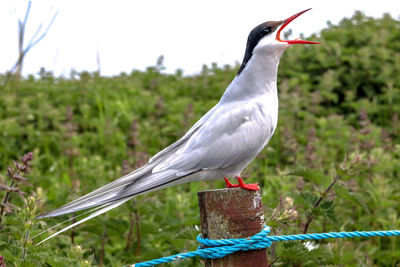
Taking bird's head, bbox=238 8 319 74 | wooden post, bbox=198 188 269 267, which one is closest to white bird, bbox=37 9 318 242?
bird's head, bbox=238 8 319 74

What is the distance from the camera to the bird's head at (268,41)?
10.0 feet

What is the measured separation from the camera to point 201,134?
2.81 meters

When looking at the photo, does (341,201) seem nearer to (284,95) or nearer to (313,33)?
(284,95)

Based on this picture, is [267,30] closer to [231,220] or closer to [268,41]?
[268,41]

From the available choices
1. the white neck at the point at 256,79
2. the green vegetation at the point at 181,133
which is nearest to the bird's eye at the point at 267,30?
the white neck at the point at 256,79

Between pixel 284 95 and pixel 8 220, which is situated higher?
pixel 284 95

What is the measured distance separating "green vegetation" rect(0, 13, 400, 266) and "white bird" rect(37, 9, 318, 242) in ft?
1.12

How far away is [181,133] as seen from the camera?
673 centimetres

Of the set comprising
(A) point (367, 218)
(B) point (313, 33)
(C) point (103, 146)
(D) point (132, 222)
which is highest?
(B) point (313, 33)

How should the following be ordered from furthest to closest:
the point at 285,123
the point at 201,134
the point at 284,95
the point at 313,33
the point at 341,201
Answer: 1. the point at 313,33
2. the point at 284,95
3. the point at 285,123
4. the point at 341,201
5. the point at 201,134

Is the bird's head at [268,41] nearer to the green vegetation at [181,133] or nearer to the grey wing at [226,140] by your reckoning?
the grey wing at [226,140]

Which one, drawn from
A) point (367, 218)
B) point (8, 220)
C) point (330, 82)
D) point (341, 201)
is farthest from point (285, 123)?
point (8, 220)

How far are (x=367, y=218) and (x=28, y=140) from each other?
186 inches

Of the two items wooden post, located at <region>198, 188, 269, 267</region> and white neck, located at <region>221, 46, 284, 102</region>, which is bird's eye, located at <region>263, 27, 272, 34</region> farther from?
wooden post, located at <region>198, 188, 269, 267</region>
